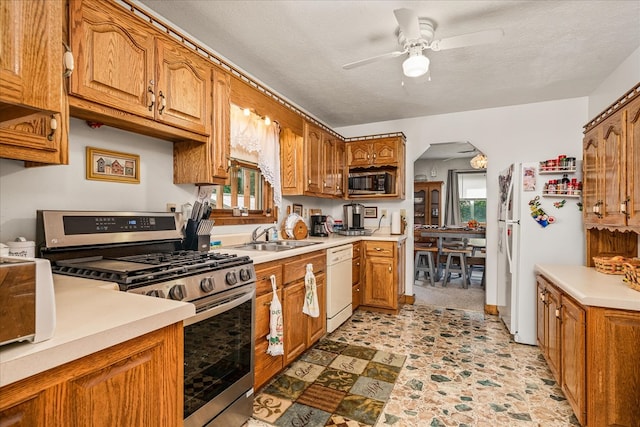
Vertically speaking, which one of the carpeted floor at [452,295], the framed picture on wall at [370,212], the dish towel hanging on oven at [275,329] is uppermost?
the framed picture on wall at [370,212]

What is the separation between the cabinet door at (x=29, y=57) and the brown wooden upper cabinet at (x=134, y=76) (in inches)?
21.4

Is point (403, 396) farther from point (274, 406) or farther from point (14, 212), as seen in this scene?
point (14, 212)

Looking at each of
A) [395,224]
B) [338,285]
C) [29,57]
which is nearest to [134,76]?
[29,57]

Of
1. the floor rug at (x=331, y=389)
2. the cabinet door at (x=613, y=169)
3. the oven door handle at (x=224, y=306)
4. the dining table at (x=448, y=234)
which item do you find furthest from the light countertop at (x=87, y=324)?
the dining table at (x=448, y=234)

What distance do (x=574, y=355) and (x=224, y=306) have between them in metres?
1.94

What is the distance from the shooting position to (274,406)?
196cm

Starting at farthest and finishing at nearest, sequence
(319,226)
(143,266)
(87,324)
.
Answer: (319,226) → (143,266) → (87,324)

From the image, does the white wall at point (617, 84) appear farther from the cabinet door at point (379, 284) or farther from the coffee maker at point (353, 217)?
the coffee maker at point (353, 217)

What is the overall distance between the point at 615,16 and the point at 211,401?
3286mm

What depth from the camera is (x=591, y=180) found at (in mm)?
2396

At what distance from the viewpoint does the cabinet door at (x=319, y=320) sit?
2.64 meters

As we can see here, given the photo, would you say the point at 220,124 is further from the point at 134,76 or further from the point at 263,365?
the point at 263,365

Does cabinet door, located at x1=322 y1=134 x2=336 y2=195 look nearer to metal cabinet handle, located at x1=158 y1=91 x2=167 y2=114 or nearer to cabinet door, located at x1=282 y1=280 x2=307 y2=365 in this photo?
cabinet door, located at x1=282 y1=280 x2=307 y2=365

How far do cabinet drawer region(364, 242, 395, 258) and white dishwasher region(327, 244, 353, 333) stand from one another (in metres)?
0.35
